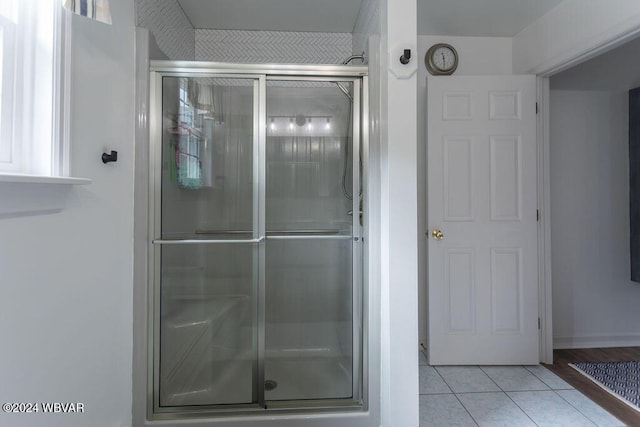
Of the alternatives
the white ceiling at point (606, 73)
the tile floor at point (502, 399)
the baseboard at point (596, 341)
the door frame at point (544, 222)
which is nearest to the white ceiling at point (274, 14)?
the door frame at point (544, 222)

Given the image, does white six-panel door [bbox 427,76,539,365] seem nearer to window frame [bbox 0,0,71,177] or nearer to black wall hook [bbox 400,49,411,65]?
black wall hook [bbox 400,49,411,65]

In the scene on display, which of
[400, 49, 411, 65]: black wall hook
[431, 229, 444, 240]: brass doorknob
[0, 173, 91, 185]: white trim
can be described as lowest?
[431, 229, 444, 240]: brass doorknob

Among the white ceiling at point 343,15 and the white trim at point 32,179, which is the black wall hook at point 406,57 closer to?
the white ceiling at point 343,15

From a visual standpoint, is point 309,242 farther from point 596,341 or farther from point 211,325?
point 596,341

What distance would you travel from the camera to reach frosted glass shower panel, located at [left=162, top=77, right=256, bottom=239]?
173 cm

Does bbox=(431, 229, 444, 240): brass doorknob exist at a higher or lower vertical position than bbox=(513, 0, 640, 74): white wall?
lower

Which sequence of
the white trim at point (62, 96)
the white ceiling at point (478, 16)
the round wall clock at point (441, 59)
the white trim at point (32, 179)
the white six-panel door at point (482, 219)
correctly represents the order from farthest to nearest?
the round wall clock at point (441, 59), the white six-panel door at point (482, 219), the white ceiling at point (478, 16), the white trim at point (62, 96), the white trim at point (32, 179)

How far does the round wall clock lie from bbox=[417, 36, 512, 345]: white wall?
6 centimetres

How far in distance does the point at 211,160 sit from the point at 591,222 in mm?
3058

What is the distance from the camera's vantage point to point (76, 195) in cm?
121

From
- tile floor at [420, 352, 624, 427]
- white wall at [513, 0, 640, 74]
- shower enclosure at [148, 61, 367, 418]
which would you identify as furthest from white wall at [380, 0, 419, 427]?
white wall at [513, 0, 640, 74]

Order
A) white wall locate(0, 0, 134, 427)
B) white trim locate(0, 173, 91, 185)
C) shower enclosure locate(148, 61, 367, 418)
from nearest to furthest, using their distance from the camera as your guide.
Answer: white trim locate(0, 173, 91, 185) < white wall locate(0, 0, 134, 427) < shower enclosure locate(148, 61, 367, 418)

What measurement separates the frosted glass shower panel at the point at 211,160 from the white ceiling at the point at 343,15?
3.04 feet

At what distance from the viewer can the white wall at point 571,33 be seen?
5.71ft
